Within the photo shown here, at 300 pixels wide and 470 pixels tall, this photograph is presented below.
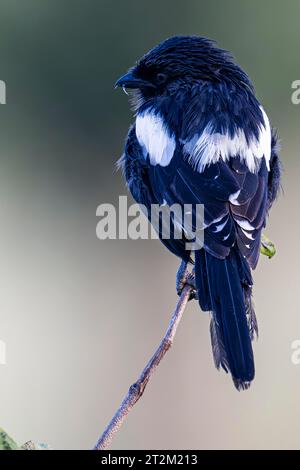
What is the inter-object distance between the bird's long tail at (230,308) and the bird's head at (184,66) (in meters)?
0.90

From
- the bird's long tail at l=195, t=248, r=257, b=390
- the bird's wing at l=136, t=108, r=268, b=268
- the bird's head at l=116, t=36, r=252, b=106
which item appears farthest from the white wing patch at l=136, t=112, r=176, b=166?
the bird's long tail at l=195, t=248, r=257, b=390

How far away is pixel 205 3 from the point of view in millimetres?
6820

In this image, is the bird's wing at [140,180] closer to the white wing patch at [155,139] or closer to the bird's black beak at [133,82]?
the white wing patch at [155,139]

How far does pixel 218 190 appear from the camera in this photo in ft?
9.91

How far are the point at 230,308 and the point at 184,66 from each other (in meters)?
1.23

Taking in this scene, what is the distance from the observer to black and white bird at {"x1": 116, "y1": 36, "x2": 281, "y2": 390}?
112 inches

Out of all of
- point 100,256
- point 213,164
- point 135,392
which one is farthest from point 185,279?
point 100,256

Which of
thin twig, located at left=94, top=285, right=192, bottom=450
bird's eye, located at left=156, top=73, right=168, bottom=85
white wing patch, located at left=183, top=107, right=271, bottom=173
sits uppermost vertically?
bird's eye, located at left=156, top=73, right=168, bottom=85

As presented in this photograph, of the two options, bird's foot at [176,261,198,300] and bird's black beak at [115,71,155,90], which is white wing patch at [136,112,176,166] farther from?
bird's foot at [176,261,198,300]

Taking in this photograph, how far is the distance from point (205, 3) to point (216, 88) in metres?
3.70
